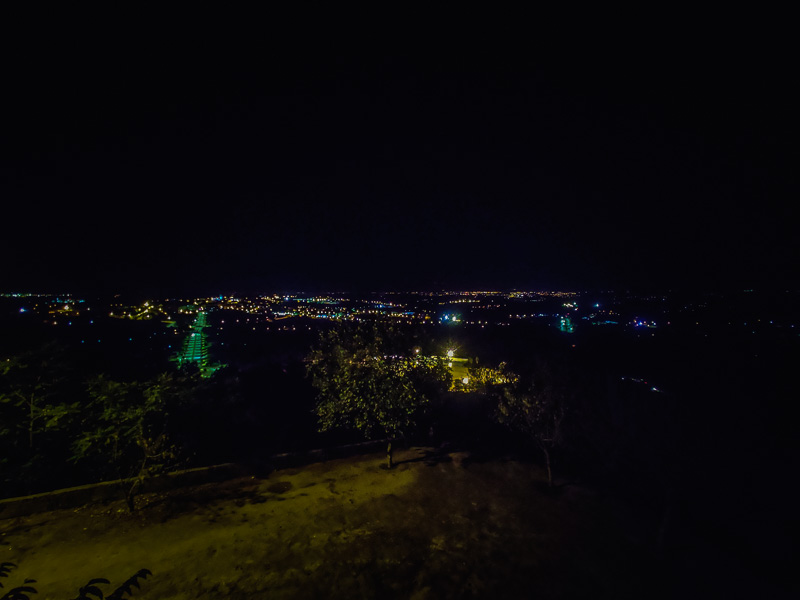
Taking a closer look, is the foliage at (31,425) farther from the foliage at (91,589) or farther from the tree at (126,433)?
the foliage at (91,589)

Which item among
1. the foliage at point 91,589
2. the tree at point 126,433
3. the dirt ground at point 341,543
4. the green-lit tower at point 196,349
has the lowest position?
the green-lit tower at point 196,349

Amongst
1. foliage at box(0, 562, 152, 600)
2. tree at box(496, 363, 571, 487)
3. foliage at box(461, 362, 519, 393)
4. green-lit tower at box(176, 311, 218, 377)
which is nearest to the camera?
foliage at box(0, 562, 152, 600)

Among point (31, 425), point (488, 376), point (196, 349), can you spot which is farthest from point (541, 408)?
point (196, 349)

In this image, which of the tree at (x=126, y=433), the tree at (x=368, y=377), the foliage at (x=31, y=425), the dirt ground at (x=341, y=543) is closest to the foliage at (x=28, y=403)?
the foliage at (x=31, y=425)

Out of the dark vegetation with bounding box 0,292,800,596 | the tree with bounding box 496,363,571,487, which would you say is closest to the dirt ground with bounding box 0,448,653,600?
the dark vegetation with bounding box 0,292,800,596

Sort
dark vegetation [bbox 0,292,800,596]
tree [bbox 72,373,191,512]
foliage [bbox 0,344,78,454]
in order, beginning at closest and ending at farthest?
dark vegetation [bbox 0,292,800,596]
tree [bbox 72,373,191,512]
foliage [bbox 0,344,78,454]

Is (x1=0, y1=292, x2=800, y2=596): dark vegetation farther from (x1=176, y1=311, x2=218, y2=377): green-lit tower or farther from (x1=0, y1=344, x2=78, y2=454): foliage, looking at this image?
(x1=176, y1=311, x2=218, y2=377): green-lit tower

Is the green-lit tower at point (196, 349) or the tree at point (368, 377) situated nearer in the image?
the tree at point (368, 377)

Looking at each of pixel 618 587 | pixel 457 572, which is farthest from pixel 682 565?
pixel 457 572
